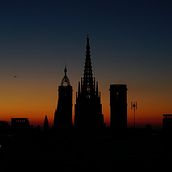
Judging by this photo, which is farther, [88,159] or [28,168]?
[88,159]

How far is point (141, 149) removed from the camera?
5940 inches

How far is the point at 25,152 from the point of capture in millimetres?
146000

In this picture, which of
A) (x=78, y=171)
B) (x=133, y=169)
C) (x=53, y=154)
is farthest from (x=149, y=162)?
(x=53, y=154)

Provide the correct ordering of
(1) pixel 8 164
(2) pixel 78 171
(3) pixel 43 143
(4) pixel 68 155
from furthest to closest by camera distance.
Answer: (3) pixel 43 143
(4) pixel 68 155
(1) pixel 8 164
(2) pixel 78 171

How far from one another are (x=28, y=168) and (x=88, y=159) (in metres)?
22.8

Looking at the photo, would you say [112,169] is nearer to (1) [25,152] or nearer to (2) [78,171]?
(2) [78,171]

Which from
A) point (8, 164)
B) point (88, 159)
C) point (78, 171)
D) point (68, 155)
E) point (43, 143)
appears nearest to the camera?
point (78, 171)

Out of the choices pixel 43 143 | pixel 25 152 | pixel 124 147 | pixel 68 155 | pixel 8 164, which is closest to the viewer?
pixel 8 164

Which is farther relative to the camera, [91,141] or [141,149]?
[91,141]

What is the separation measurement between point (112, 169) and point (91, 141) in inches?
2557

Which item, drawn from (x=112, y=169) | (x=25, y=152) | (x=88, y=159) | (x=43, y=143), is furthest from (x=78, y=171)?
(x=43, y=143)

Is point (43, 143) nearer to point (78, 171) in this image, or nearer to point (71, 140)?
point (71, 140)

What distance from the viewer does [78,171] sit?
338 feet

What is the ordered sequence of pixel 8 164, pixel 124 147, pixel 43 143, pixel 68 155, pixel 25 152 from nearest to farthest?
1. pixel 8 164
2. pixel 68 155
3. pixel 25 152
4. pixel 124 147
5. pixel 43 143
